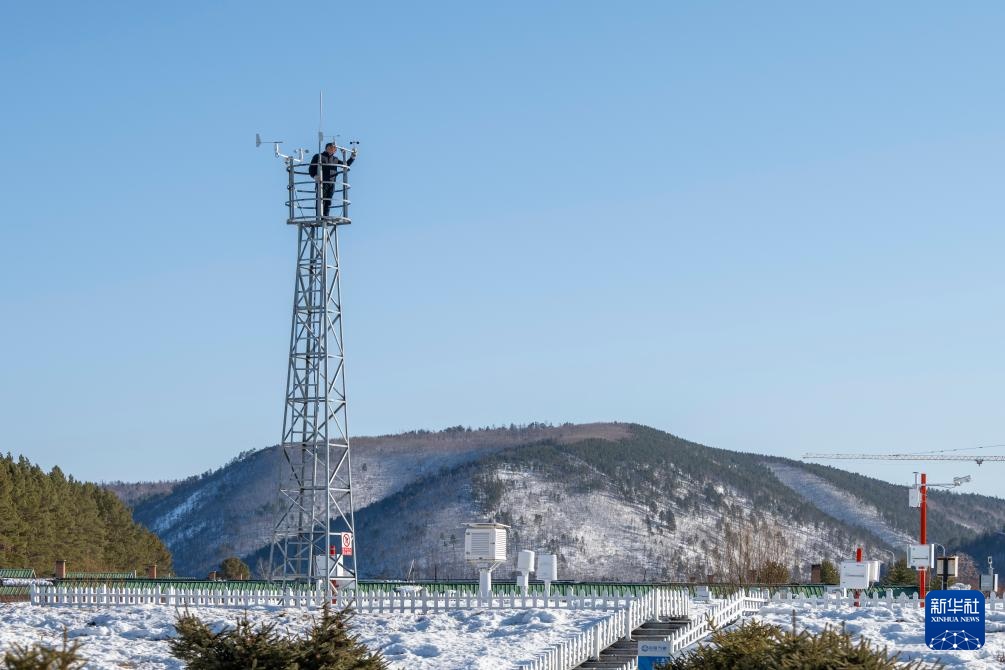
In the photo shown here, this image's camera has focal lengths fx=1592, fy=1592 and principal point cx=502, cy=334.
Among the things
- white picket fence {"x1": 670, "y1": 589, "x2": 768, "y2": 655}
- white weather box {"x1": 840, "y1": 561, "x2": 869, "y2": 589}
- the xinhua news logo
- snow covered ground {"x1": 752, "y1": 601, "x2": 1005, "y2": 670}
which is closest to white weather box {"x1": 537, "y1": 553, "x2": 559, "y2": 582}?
white picket fence {"x1": 670, "y1": 589, "x2": 768, "y2": 655}

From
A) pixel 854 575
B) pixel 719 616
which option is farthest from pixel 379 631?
pixel 854 575

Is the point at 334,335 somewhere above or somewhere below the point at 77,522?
above

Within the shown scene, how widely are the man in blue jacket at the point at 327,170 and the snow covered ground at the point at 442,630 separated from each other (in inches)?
618

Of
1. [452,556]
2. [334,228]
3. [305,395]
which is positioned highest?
[334,228]

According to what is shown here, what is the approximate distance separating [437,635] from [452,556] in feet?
508

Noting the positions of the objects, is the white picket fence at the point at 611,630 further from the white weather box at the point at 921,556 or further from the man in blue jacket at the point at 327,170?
the man in blue jacket at the point at 327,170

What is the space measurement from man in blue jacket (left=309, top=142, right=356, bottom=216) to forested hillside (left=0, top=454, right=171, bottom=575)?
39.5 meters

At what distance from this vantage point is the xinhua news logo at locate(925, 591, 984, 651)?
24.5 meters

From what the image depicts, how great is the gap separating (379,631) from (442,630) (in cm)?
179

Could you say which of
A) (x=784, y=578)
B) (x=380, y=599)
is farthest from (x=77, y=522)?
(x=380, y=599)

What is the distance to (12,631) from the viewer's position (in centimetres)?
4631

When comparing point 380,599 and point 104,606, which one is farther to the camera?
point 104,606

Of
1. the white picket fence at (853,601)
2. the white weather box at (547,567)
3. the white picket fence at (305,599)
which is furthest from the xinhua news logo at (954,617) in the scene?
the white weather box at (547,567)

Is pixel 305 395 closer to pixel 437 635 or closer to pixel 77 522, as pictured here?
pixel 437 635
